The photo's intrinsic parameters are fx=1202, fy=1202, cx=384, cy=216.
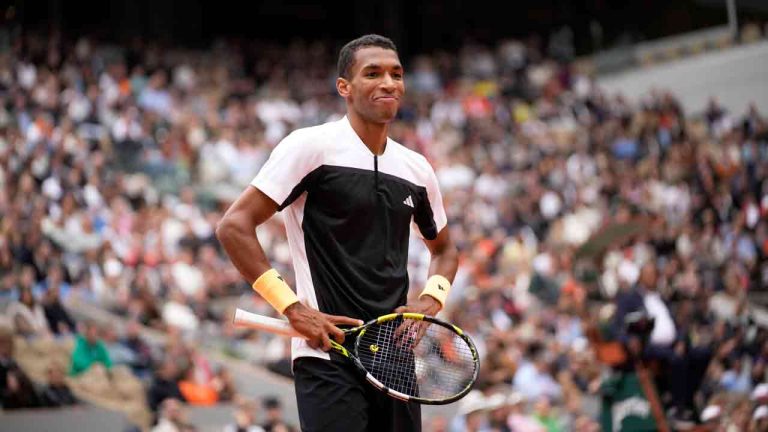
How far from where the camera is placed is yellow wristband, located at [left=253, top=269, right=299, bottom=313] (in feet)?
14.4

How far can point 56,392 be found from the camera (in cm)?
1127

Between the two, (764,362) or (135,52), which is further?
(135,52)

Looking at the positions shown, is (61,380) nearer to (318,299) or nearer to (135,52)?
(318,299)

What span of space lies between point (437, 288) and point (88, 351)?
7829 millimetres

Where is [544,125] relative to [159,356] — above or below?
above

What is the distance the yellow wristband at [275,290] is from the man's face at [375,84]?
28.8 inches

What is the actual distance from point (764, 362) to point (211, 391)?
5.88 metres

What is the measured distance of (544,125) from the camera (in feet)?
73.3

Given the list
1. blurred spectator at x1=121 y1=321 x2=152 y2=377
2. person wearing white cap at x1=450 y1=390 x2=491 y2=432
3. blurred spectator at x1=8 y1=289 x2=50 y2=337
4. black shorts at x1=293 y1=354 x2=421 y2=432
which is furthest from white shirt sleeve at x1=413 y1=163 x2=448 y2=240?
blurred spectator at x1=121 y1=321 x2=152 y2=377

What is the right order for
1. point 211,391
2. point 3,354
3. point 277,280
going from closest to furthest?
point 277,280 → point 3,354 → point 211,391

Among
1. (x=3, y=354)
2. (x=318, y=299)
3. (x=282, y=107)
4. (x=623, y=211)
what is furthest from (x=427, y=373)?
(x=282, y=107)

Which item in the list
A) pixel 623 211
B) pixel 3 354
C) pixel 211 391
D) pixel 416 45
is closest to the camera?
pixel 3 354

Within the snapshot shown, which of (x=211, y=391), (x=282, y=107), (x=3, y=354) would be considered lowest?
(x=211, y=391)

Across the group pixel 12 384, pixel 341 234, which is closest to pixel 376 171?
pixel 341 234
